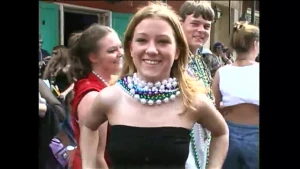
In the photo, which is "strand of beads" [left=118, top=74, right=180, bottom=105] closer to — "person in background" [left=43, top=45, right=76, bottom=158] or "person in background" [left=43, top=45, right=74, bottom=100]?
"person in background" [left=43, top=45, right=76, bottom=158]

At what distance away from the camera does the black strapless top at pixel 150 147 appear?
1.58 m

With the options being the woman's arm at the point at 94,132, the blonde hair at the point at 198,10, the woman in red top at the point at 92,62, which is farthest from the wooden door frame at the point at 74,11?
the woman's arm at the point at 94,132

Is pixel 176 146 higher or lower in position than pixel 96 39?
lower

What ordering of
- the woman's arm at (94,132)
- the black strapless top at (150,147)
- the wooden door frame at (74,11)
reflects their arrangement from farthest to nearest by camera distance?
the wooden door frame at (74,11) < the woman's arm at (94,132) < the black strapless top at (150,147)

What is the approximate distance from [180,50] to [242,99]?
117cm

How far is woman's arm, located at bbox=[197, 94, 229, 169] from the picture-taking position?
5.52 feet

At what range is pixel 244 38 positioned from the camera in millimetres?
2961

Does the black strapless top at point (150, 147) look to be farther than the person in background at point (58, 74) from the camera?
No

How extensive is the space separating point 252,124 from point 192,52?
1.84 feet

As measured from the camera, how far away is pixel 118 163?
5.33ft

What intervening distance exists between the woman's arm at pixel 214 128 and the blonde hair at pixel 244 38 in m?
1.26

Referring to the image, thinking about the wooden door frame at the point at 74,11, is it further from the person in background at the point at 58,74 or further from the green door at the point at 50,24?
the person in background at the point at 58,74
